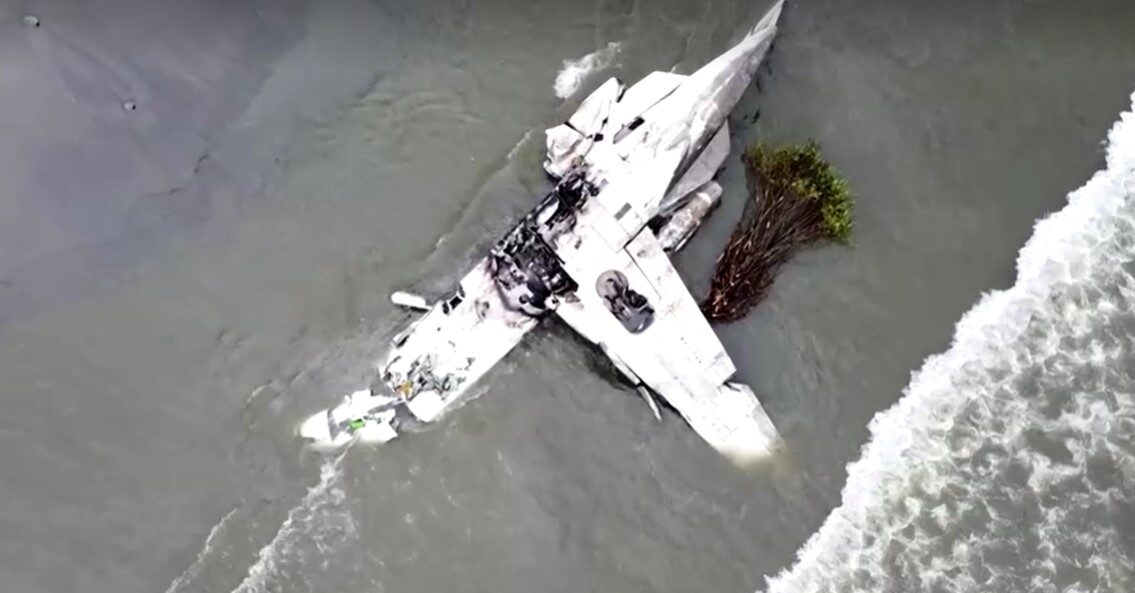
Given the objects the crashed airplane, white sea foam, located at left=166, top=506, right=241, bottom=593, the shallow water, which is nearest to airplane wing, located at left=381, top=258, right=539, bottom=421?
the crashed airplane

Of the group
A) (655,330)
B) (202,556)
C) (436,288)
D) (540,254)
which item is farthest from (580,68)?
(202,556)

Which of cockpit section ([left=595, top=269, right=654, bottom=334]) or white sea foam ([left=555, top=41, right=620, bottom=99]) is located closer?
cockpit section ([left=595, top=269, right=654, bottom=334])

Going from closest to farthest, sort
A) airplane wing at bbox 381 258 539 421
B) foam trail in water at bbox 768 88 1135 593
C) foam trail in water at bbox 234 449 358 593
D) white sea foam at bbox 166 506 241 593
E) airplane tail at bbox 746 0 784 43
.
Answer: white sea foam at bbox 166 506 241 593 → foam trail in water at bbox 234 449 358 593 → airplane wing at bbox 381 258 539 421 → foam trail in water at bbox 768 88 1135 593 → airplane tail at bbox 746 0 784 43

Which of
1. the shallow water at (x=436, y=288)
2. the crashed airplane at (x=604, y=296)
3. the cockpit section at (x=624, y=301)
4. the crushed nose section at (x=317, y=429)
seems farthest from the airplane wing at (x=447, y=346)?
the cockpit section at (x=624, y=301)

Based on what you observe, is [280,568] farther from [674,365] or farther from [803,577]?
[803,577]

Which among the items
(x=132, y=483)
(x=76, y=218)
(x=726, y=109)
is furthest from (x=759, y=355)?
(x=76, y=218)

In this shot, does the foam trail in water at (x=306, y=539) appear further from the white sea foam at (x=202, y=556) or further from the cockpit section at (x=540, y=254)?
the cockpit section at (x=540, y=254)

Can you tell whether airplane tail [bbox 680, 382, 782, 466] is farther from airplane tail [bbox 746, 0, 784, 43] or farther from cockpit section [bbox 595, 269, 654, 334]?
airplane tail [bbox 746, 0, 784, 43]
